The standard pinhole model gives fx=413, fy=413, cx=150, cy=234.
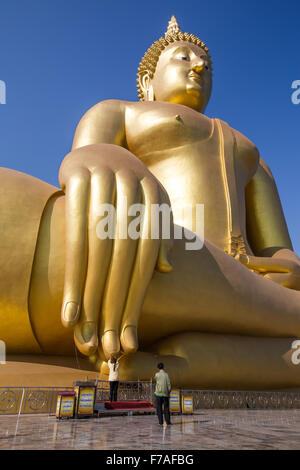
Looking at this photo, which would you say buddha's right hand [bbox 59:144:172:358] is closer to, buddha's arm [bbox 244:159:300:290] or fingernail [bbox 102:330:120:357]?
fingernail [bbox 102:330:120:357]

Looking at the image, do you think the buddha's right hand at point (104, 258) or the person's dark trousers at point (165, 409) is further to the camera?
the buddha's right hand at point (104, 258)

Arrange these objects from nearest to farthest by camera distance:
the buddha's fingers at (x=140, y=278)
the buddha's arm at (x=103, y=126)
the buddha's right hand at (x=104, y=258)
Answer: the buddha's right hand at (x=104, y=258) → the buddha's fingers at (x=140, y=278) → the buddha's arm at (x=103, y=126)

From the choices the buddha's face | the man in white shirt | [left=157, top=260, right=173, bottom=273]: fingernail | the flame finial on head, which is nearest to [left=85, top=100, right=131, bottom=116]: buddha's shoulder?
the buddha's face

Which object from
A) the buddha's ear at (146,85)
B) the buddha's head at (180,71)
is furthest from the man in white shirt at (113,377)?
the buddha's ear at (146,85)

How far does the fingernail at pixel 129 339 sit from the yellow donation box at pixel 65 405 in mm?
907

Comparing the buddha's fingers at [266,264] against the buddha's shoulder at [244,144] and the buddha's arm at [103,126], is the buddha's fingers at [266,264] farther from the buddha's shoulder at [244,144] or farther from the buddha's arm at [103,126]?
the buddha's arm at [103,126]

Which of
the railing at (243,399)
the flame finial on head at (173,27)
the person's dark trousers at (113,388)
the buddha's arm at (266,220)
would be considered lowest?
the person's dark trousers at (113,388)

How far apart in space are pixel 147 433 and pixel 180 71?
288 inches

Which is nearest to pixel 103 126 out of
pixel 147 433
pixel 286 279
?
pixel 286 279

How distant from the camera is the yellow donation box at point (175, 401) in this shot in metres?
3.95

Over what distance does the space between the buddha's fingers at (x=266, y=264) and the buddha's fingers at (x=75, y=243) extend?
9.97ft

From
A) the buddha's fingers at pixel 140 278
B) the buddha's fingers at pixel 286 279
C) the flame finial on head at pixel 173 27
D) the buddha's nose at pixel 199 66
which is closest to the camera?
the buddha's fingers at pixel 140 278

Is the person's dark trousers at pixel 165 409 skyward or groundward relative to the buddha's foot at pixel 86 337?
groundward

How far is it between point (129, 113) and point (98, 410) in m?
5.25
